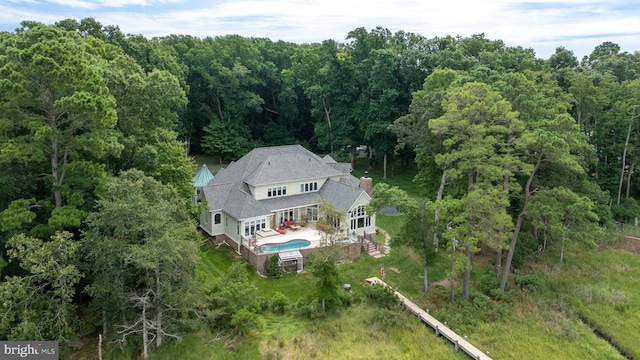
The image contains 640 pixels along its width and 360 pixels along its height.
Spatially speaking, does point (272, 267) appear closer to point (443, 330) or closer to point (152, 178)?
point (152, 178)

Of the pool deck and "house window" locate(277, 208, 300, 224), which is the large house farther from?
the pool deck

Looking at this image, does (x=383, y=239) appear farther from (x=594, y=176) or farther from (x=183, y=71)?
(x=183, y=71)

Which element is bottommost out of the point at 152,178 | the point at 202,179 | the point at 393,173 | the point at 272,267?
the point at 272,267

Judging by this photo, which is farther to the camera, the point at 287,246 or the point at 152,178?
the point at 287,246

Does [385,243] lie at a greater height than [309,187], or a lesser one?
lesser

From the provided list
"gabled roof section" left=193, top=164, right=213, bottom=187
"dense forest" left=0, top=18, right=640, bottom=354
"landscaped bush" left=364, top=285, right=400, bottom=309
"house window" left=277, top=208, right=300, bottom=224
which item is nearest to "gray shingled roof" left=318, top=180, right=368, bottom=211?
"house window" left=277, top=208, right=300, bottom=224

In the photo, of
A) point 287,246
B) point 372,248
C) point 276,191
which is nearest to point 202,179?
point 276,191

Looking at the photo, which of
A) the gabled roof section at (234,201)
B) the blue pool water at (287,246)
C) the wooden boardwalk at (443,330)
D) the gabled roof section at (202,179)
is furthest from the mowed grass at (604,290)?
the gabled roof section at (202,179)
